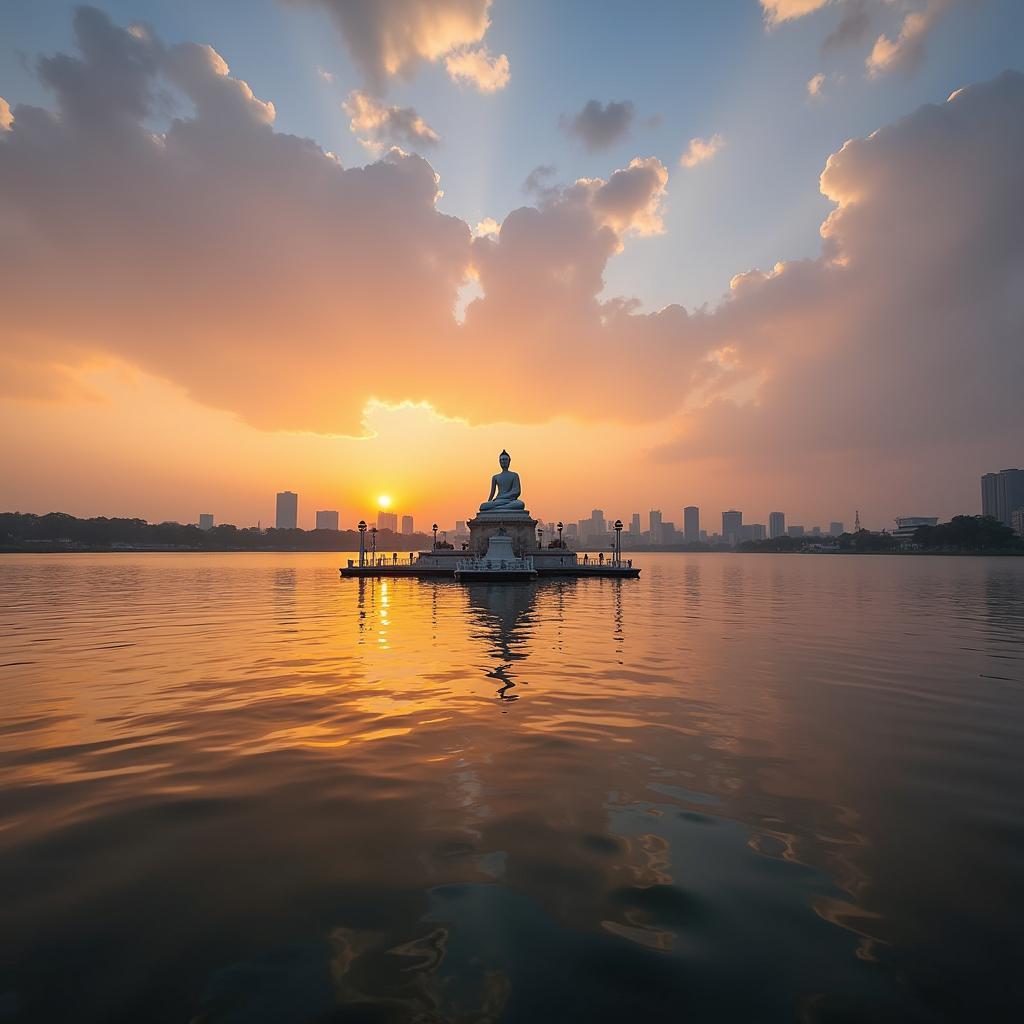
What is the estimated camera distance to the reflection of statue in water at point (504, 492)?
62.0 metres

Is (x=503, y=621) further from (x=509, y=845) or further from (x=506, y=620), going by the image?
(x=509, y=845)

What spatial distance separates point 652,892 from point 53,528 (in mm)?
235677

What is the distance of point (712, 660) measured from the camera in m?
15.1

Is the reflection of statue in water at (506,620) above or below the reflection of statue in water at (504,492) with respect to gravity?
below

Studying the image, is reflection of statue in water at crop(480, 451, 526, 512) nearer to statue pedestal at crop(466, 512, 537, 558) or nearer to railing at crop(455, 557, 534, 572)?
statue pedestal at crop(466, 512, 537, 558)

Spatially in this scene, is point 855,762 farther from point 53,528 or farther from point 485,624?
point 53,528

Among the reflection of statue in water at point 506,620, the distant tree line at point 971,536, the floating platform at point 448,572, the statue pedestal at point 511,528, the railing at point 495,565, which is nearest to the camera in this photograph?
the reflection of statue in water at point 506,620

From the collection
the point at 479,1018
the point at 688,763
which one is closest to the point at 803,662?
the point at 688,763

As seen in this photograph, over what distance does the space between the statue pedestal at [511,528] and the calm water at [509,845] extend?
4683cm

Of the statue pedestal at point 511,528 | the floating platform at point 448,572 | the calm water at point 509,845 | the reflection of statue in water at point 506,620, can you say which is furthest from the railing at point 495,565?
the calm water at point 509,845

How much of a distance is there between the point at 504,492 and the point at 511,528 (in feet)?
16.2

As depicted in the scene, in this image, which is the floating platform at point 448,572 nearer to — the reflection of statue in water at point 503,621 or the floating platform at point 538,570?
the floating platform at point 538,570

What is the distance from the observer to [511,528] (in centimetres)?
6072

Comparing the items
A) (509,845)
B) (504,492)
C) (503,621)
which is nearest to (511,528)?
(504,492)
